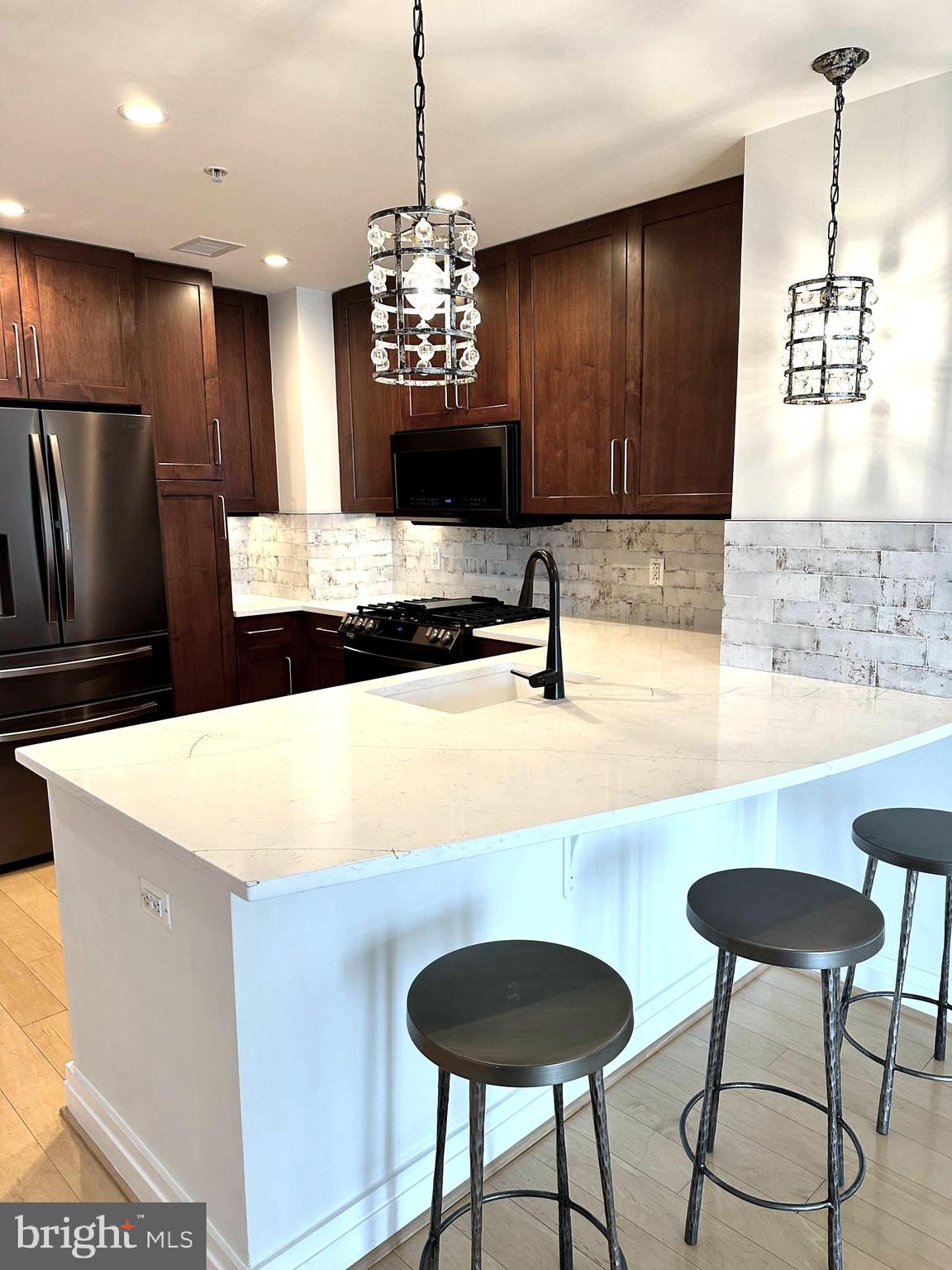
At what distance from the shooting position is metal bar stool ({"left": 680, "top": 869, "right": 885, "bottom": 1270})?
157 centimetres

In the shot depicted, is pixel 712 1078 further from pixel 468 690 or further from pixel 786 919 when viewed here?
pixel 468 690

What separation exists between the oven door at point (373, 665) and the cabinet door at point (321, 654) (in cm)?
12

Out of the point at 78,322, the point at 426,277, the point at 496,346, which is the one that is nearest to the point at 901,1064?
the point at 426,277

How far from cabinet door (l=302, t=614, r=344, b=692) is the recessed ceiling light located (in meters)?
2.30

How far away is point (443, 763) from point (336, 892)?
12.7 inches

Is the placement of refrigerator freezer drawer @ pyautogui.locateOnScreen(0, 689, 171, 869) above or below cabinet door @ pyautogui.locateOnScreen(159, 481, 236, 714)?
below

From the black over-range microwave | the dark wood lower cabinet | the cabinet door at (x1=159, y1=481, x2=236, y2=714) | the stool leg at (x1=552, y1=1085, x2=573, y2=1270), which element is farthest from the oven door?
the stool leg at (x1=552, y1=1085, x2=573, y2=1270)

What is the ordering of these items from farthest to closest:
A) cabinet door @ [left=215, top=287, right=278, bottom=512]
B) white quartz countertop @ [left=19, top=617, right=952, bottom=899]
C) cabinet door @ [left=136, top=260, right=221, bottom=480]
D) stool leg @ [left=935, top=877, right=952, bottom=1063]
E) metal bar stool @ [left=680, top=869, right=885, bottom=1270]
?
cabinet door @ [left=215, top=287, right=278, bottom=512] < cabinet door @ [left=136, top=260, right=221, bottom=480] < stool leg @ [left=935, top=877, right=952, bottom=1063] < metal bar stool @ [left=680, top=869, right=885, bottom=1270] < white quartz countertop @ [left=19, top=617, right=952, bottom=899]

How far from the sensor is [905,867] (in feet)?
6.66

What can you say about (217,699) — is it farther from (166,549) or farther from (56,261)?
(56,261)

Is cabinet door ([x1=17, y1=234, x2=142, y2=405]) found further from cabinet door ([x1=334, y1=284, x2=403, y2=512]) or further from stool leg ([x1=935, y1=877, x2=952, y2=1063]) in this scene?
stool leg ([x1=935, y1=877, x2=952, y2=1063])

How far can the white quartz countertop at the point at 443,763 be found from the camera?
1356 mm

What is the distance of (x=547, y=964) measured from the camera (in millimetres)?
1503

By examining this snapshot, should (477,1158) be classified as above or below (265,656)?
below
